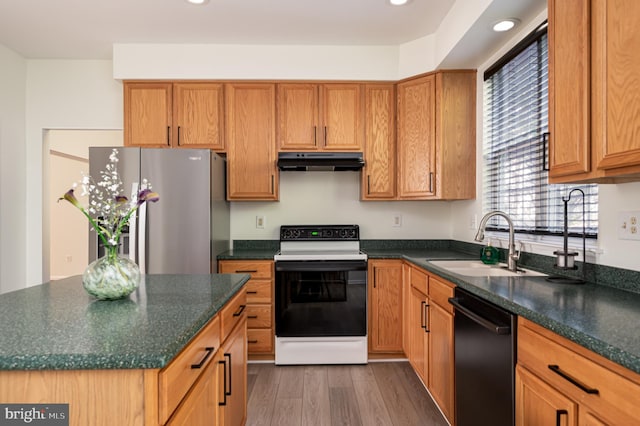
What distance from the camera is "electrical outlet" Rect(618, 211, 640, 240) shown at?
1.46 m

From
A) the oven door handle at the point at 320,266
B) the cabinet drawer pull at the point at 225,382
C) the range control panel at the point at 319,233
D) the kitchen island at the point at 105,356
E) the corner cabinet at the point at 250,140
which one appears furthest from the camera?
the range control panel at the point at 319,233

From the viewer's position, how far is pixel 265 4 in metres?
2.44

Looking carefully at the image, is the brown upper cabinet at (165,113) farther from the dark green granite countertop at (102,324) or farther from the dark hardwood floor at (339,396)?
the dark hardwood floor at (339,396)

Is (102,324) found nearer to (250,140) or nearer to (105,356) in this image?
(105,356)

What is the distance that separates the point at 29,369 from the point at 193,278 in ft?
3.21

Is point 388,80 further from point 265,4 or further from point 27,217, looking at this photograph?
point 27,217

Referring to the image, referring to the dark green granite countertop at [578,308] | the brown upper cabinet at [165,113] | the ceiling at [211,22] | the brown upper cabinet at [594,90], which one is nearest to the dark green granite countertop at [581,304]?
the dark green granite countertop at [578,308]

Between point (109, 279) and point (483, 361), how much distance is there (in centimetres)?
152

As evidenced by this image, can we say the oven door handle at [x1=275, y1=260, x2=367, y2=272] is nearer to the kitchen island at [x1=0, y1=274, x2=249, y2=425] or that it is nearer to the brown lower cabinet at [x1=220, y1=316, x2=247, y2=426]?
the brown lower cabinet at [x1=220, y1=316, x2=247, y2=426]

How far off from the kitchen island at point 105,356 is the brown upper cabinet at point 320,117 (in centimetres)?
210

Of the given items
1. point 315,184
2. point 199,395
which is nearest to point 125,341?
point 199,395

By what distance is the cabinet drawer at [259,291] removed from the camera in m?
2.89

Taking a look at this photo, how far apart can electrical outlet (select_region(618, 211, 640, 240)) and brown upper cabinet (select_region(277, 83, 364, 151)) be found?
192cm

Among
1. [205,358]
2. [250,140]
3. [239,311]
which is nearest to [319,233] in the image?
[250,140]
